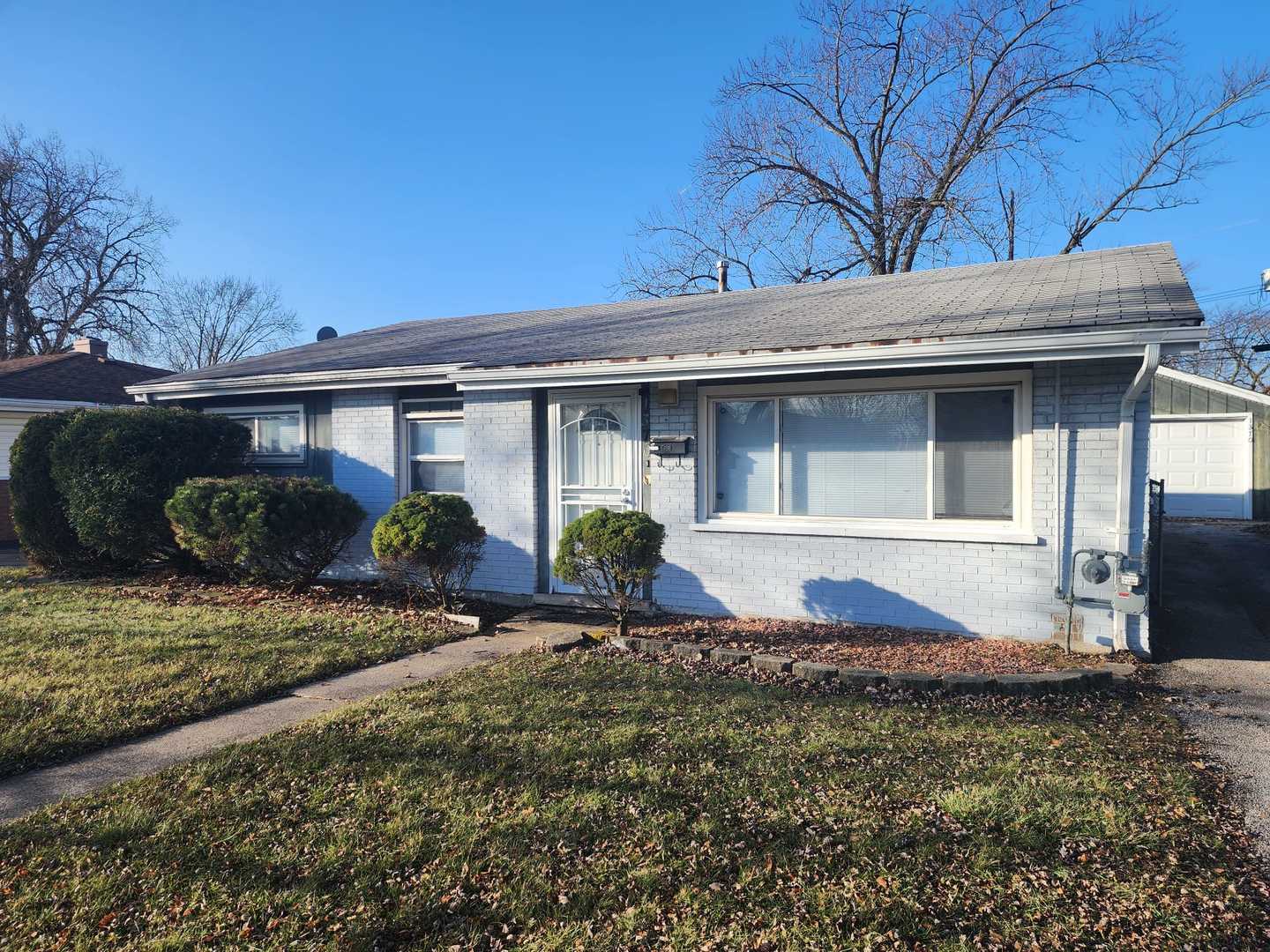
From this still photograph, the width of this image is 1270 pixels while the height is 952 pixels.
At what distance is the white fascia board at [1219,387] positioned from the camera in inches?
647

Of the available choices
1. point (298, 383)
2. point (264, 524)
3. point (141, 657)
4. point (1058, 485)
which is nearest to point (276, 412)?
point (298, 383)

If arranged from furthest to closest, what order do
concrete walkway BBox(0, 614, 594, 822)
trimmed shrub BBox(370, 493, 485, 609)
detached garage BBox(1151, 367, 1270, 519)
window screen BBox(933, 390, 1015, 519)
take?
detached garage BBox(1151, 367, 1270, 519) → trimmed shrub BBox(370, 493, 485, 609) → window screen BBox(933, 390, 1015, 519) → concrete walkway BBox(0, 614, 594, 822)

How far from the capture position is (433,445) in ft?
32.5

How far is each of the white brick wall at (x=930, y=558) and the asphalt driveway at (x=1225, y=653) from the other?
62 cm

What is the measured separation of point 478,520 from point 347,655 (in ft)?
9.84

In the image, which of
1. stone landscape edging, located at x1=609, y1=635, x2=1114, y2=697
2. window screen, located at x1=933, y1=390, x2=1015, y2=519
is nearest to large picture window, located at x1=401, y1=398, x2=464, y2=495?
stone landscape edging, located at x1=609, y1=635, x2=1114, y2=697

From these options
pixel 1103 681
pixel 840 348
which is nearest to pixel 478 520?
pixel 840 348

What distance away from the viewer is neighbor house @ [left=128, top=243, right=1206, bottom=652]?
6.40 metres

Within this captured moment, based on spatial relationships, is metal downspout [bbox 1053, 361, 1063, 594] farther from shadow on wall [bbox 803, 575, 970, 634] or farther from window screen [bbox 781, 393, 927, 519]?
window screen [bbox 781, 393, 927, 519]

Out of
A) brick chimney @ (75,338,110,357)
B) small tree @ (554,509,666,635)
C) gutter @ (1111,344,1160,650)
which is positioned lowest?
small tree @ (554,509,666,635)

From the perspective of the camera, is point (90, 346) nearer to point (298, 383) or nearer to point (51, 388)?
point (51, 388)

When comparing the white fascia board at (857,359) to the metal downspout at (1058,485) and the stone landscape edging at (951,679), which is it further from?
the stone landscape edging at (951,679)

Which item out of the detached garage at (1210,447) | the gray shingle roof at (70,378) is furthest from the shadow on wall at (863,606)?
the gray shingle roof at (70,378)

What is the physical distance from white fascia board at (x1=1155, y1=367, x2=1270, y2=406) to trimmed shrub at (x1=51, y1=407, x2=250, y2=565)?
18802mm
